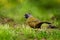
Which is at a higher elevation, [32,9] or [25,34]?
[32,9]

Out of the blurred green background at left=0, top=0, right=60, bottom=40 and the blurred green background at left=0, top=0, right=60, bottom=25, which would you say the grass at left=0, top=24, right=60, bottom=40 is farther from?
the blurred green background at left=0, top=0, right=60, bottom=25

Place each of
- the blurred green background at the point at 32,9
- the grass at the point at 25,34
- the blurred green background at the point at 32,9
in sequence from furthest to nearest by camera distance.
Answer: the blurred green background at the point at 32,9 → the blurred green background at the point at 32,9 → the grass at the point at 25,34

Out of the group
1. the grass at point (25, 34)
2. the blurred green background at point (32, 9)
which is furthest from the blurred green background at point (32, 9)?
the grass at point (25, 34)

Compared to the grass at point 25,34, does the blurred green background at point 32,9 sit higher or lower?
higher

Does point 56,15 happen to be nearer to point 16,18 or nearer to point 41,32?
point 16,18

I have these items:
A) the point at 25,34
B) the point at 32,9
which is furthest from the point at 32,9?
the point at 25,34

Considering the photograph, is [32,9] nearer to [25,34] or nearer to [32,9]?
[32,9]

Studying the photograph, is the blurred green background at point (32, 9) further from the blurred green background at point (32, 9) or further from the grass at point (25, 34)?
the grass at point (25, 34)

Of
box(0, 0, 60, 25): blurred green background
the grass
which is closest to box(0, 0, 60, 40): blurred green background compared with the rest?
box(0, 0, 60, 25): blurred green background

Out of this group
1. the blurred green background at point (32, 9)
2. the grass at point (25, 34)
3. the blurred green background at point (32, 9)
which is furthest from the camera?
the blurred green background at point (32, 9)

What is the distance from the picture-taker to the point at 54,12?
45.5 ft

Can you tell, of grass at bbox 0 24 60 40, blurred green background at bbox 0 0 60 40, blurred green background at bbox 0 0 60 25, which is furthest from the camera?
blurred green background at bbox 0 0 60 25

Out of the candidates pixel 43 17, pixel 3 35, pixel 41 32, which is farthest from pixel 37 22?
pixel 43 17

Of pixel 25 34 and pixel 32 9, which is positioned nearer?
pixel 25 34
